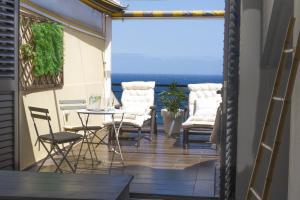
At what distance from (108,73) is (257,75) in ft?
21.8

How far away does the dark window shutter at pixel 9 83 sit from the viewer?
4523 mm

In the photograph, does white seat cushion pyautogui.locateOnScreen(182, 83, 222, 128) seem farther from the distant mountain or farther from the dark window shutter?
the distant mountain

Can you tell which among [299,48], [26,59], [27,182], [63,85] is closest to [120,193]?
[27,182]

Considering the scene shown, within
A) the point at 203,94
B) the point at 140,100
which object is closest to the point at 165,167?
the point at 140,100

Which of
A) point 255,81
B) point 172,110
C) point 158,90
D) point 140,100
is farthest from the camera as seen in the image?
point 158,90

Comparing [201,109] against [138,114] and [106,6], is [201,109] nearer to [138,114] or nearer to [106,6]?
[138,114]

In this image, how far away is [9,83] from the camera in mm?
4637

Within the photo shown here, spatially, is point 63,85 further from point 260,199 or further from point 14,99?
point 260,199

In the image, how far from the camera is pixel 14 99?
4.71m

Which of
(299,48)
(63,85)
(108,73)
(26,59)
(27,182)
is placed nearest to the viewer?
(299,48)

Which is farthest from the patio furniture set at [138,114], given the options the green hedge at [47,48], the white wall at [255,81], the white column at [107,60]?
the white wall at [255,81]

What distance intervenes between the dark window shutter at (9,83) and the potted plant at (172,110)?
4601mm

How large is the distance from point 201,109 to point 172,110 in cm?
72

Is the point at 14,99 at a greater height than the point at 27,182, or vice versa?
the point at 14,99
